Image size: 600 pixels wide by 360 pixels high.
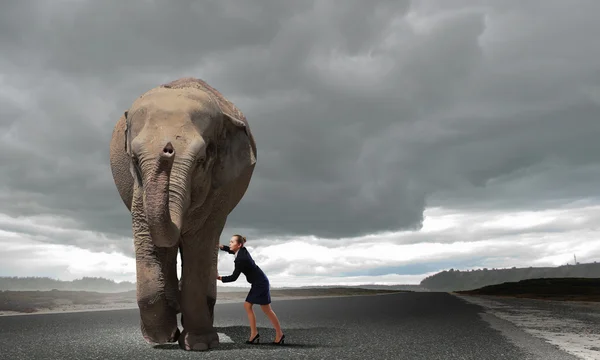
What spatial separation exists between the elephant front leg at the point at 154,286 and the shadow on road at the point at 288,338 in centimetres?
26

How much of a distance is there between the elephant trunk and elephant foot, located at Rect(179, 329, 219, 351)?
222cm

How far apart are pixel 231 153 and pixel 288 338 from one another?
3.30 metres

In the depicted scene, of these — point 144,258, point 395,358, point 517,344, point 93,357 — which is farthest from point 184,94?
point 517,344

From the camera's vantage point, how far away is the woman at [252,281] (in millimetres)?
7719

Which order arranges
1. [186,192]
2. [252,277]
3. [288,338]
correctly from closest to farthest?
[186,192]
[252,277]
[288,338]

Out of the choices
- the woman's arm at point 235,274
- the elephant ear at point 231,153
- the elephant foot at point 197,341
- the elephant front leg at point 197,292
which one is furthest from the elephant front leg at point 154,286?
the elephant ear at point 231,153

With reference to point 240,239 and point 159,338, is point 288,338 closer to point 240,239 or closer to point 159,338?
point 240,239

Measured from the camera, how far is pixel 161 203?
568 centimetres

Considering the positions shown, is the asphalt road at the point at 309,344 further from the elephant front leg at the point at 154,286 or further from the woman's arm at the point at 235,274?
the woman's arm at the point at 235,274

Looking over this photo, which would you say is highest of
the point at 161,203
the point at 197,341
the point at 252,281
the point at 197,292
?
the point at 161,203

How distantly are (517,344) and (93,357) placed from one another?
19.6 ft

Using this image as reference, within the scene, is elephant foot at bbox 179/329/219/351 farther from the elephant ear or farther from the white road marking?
the elephant ear

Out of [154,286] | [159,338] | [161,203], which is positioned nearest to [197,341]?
[159,338]

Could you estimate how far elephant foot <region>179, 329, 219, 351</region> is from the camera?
736cm
